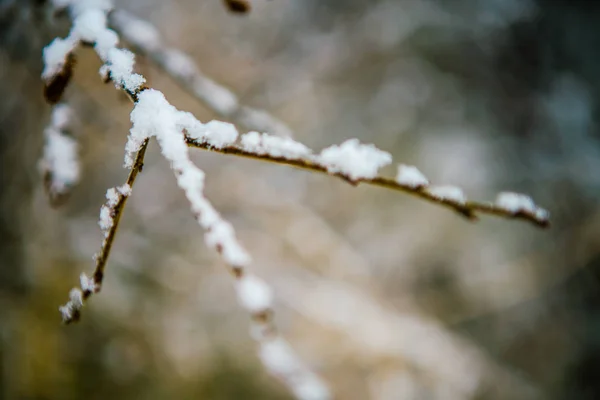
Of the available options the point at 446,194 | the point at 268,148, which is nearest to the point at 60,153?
the point at 268,148

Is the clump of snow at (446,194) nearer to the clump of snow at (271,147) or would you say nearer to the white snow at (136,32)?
the clump of snow at (271,147)

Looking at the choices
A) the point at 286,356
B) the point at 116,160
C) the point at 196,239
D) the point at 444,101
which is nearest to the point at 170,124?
the point at 286,356

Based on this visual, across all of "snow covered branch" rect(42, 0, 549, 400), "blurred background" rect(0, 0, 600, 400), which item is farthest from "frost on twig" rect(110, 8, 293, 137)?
"blurred background" rect(0, 0, 600, 400)

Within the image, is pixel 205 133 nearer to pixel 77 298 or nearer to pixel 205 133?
pixel 205 133

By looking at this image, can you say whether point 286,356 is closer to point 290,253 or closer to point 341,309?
point 341,309

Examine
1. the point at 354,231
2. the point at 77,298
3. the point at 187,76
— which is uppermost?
the point at 354,231

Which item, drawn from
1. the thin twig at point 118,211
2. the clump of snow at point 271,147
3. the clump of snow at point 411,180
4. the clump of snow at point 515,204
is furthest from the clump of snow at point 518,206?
the thin twig at point 118,211
